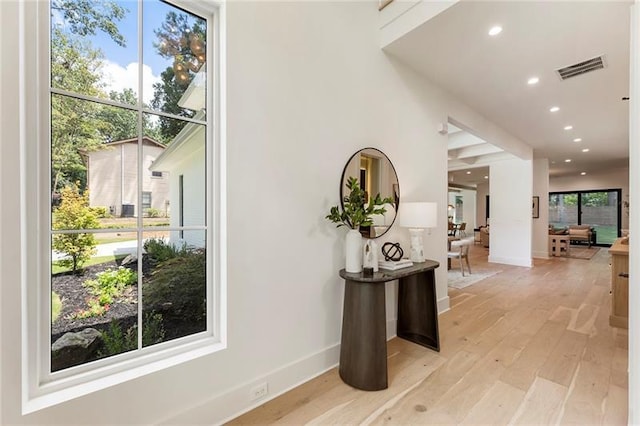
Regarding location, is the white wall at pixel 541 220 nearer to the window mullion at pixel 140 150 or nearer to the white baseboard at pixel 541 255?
the white baseboard at pixel 541 255

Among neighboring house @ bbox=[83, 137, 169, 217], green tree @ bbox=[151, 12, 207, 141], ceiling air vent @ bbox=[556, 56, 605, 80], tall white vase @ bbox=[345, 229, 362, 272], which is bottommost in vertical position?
tall white vase @ bbox=[345, 229, 362, 272]

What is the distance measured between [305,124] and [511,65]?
2649mm

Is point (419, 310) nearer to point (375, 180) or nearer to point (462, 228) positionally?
point (375, 180)

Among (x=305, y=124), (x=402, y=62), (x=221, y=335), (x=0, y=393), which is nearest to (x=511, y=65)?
(x=402, y=62)

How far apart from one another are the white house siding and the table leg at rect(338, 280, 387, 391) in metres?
1.50

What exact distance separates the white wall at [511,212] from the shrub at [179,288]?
25.0ft

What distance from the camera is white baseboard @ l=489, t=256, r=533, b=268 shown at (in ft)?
21.9

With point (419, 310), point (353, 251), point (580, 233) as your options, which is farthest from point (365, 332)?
point (580, 233)

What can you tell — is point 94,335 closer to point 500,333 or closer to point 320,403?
point 320,403

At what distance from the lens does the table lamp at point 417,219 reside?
269 centimetres

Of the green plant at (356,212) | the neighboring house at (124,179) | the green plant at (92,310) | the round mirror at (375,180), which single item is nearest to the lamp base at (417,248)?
the round mirror at (375,180)

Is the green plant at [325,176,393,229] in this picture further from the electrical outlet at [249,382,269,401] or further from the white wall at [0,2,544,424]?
the electrical outlet at [249,382,269,401]

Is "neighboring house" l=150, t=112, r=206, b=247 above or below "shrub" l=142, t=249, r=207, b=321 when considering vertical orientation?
above
